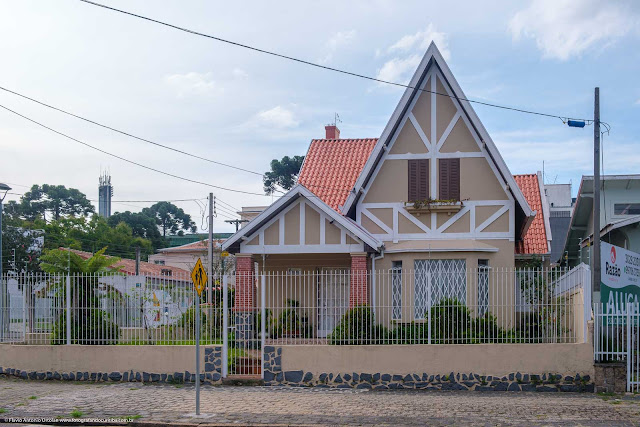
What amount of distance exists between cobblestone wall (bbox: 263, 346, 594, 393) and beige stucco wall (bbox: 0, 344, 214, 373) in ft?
5.85

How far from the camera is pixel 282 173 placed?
54.4m

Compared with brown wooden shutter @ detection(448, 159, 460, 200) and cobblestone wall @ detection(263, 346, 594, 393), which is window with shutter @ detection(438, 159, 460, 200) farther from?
cobblestone wall @ detection(263, 346, 594, 393)

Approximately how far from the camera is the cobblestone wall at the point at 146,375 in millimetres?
16078

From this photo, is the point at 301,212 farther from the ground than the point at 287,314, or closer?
farther from the ground

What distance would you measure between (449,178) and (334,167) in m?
5.16

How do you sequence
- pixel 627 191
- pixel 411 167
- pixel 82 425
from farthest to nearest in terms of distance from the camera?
1. pixel 627 191
2. pixel 411 167
3. pixel 82 425

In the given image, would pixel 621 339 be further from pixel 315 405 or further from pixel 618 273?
pixel 315 405

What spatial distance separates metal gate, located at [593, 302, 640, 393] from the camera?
14.5 metres

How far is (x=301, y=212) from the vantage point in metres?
19.6

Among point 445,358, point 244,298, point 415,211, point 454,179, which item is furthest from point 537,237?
point 244,298

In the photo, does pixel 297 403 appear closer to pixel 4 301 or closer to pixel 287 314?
pixel 287 314

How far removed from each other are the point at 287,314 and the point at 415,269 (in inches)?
205

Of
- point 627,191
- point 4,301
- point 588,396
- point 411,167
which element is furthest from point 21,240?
point 588,396

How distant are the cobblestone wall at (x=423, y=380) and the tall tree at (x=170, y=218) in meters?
80.3
